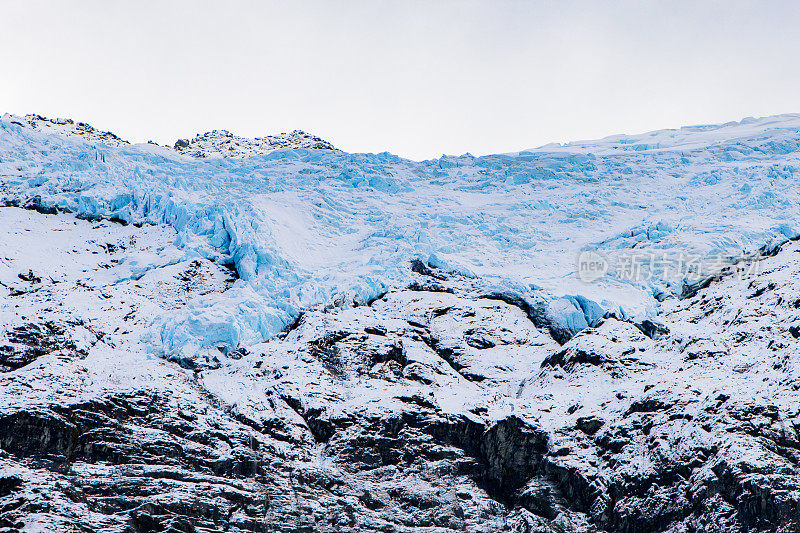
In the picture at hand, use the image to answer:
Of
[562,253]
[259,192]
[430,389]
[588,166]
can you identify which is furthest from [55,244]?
[588,166]

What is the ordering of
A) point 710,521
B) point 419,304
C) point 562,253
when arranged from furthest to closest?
point 562,253 < point 419,304 < point 710,521

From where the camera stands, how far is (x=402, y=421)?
28.6 m

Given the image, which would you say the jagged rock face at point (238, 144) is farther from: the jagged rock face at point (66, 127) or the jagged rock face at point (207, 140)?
the jagged rock face at point (66, 127)

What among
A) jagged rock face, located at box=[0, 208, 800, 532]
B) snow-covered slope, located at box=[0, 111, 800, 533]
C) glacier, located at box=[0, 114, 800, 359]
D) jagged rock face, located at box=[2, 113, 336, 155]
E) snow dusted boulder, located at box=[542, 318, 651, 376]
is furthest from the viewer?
jagged rock face, located at box=[2, 113, 336, 155]

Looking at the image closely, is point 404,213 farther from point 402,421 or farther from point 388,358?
point 402,421

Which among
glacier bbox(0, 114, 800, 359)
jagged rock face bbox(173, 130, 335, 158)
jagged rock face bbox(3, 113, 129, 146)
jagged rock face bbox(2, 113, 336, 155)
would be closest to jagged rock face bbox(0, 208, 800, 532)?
glacier bbox(0, 114, 800, 359)

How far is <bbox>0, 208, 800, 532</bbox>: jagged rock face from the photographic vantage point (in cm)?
2402

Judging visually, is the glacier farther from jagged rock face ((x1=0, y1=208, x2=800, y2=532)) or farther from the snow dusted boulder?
the snow dusted boulder

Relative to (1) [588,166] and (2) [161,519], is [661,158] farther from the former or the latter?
(2) [161,519]

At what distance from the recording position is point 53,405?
85.1ft

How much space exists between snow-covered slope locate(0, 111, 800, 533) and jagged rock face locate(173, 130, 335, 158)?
1678cm

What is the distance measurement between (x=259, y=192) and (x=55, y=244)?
15.3 meters

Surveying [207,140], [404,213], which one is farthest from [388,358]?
[207,140]

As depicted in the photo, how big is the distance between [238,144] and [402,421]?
50588 millimetres
